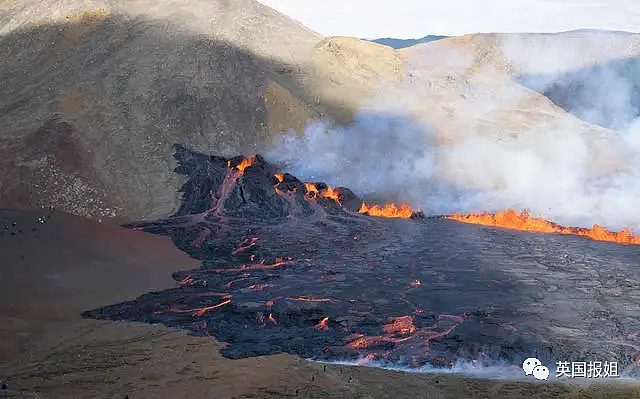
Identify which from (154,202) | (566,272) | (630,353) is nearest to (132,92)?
(154,202)

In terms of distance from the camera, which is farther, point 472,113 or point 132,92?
point 472,113

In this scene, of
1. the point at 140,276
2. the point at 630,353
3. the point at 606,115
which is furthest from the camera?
the point at 606,115

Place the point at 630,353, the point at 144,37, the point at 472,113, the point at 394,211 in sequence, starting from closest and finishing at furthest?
the point at 630,353
the point at 394,211
the point at 144,37
the point at 472,113

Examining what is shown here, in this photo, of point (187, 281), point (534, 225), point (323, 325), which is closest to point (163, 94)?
point (187, 281)

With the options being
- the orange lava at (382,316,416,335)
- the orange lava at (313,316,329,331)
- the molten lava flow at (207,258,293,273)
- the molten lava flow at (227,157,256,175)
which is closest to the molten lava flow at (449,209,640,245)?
the molten lava flow at (227,157,256,175)

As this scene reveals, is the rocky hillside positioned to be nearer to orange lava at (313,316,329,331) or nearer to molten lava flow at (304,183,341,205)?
molten lava flow at (304,183,341,205)

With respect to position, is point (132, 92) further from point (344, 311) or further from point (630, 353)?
point (630, 353)
